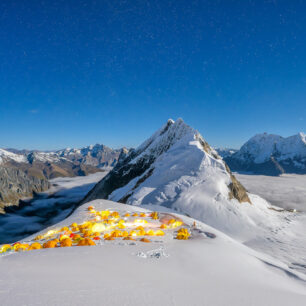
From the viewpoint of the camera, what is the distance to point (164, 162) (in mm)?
33562

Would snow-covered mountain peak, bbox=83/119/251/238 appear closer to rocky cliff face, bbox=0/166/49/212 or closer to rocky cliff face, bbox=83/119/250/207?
rocky cliff face, bbox=83/119/250/207

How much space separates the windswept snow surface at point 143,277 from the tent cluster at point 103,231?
618 mm

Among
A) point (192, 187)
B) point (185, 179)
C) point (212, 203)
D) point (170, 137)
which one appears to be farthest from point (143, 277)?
point (170, 137)

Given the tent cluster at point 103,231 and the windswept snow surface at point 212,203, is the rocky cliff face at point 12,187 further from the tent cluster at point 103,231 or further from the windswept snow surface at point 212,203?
the tent cluster at point 103,231

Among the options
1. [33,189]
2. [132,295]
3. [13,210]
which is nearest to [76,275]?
[132,295]

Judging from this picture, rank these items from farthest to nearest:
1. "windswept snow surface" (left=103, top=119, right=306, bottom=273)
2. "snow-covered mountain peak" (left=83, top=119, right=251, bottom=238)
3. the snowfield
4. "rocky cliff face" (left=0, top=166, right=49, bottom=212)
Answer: "rocky cliff face" (left=0, top=166, right=49, bottom=212)
the snowfield
"snow-covered mountain peak" (left=83, top=119, right=251, bottom=238)
"windswept snow surface" (left=103, top=119, right=306, bottom=273)

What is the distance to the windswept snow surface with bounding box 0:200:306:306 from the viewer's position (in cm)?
311

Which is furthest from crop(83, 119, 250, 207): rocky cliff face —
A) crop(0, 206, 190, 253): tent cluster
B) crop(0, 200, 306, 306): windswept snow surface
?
crop(0, 200, 306, 306): windswept snow surface

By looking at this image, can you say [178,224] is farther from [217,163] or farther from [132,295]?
[217,163]

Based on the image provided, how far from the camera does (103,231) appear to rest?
7520 mm

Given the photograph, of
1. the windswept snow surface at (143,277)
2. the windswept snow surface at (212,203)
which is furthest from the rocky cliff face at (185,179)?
the windswept snow surface at (143,277)

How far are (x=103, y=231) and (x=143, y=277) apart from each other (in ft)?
13.0

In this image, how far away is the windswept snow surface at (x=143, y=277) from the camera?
3105 millimetres

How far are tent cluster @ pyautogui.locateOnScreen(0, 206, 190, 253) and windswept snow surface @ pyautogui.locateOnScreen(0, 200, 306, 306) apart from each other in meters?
0.62
